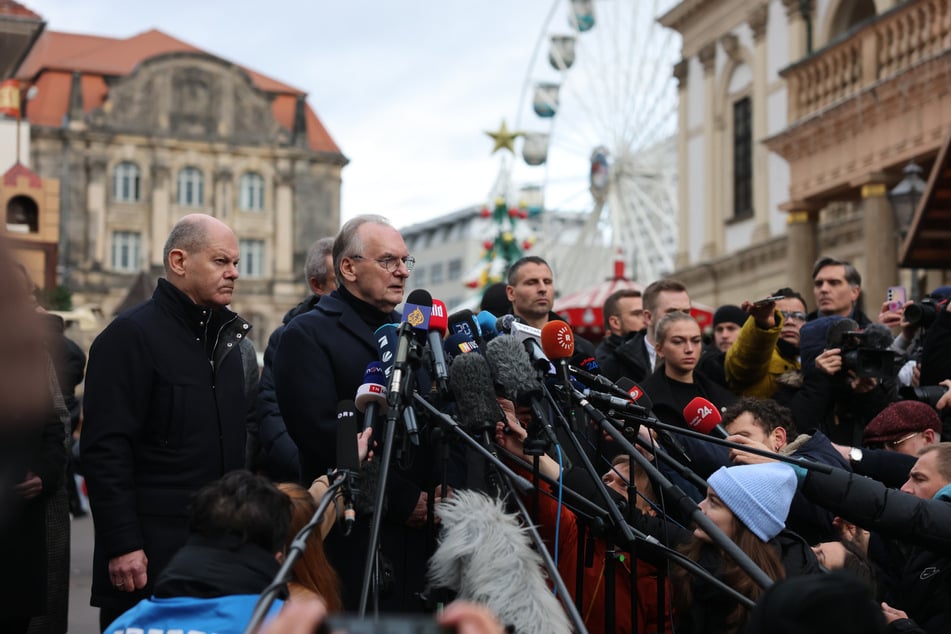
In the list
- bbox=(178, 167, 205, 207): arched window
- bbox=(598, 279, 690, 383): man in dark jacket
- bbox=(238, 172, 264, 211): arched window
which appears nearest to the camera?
bbox=(598, 279, 690, 383): man in dark jacket

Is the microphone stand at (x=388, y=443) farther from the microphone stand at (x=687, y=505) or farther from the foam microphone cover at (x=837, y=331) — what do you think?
the foam microphone cover at (x=837, y=331)

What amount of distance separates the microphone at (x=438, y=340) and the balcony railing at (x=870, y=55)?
14997 millimetres

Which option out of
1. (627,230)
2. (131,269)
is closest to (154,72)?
(131,269)

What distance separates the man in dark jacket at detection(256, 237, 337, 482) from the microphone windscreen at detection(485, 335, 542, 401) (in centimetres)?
180

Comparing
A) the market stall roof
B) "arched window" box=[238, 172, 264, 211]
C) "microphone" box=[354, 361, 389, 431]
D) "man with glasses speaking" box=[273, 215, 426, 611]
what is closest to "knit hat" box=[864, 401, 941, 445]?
"man with glasses speaking" box=[273, 215, 426, 611]

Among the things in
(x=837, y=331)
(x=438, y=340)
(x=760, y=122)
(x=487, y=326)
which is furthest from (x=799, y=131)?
(x=438, y=340)

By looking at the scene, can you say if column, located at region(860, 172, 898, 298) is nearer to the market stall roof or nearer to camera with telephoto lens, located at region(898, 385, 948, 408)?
the market stall roof

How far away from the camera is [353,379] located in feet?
16.8

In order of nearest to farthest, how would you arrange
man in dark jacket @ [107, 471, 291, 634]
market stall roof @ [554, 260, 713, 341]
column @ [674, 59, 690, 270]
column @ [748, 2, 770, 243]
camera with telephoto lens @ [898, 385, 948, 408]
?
man in dark jacket @ [107, 471, 291, 634]
camera with telephoto lens @ [898, 385, 948, 408]
market stall roof @ [554, 260, 713, 341]
column @ [748, 2, 770, 243]
column @ [674, 59, 690, 270]

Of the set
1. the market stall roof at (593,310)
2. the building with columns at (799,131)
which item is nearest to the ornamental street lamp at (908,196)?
the market stall roof at (593,310)

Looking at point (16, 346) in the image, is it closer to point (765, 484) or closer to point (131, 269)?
point (765, 484)

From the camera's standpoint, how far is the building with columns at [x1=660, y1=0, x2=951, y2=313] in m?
19.0

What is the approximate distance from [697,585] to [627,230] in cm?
2856

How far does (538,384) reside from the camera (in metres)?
4.32
